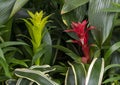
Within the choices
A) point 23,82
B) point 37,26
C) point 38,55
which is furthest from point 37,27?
point 23,82

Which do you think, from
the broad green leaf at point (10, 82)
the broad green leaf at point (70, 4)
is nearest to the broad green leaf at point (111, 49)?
the broad green leaf at point (70, 4)

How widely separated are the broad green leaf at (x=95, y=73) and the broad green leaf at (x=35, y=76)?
13 centimetres

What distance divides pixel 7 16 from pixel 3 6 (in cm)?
5

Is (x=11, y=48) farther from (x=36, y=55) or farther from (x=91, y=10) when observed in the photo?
(x=91, y=10)

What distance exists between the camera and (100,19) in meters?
1.15

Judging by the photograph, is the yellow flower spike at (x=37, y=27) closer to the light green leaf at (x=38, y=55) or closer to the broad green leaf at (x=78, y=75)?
the light green leaf at (x=38, y=55)

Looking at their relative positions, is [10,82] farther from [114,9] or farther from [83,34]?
[114,9]

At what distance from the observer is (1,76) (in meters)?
1.14

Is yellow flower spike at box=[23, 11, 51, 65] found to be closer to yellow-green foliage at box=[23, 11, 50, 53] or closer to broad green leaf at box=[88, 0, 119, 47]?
yellow-green foliage at box=[23, 11, 50, 53]

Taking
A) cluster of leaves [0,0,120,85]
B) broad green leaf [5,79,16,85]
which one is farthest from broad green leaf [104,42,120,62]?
broad green leaf [5,79,16,85]

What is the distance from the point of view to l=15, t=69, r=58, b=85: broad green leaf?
106 centimetres

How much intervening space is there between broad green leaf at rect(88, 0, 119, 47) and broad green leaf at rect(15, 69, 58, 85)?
0.82 ft

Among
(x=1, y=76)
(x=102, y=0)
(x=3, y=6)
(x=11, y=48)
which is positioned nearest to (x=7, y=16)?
(x=3, y=6)

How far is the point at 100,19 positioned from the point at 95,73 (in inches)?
8.9
